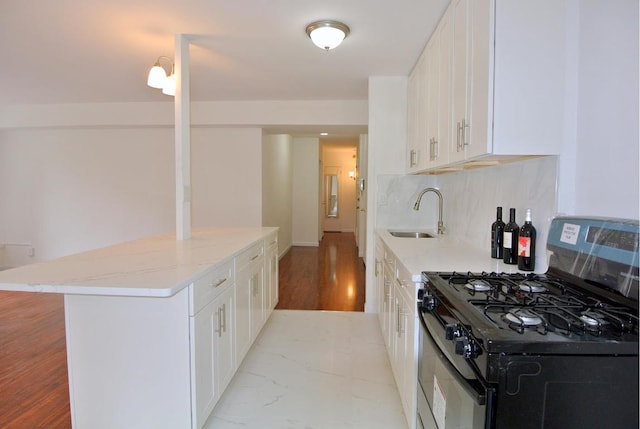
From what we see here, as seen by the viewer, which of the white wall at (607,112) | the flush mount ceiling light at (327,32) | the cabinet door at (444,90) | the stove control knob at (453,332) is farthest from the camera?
the flush mount ceiling light at (327,32)

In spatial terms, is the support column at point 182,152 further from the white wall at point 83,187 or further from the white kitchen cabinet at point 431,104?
the white wall at point 83,187

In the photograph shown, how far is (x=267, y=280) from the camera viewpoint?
3.22 m

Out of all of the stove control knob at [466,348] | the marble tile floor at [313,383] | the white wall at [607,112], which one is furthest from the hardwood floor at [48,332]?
the white wall at [607,112]

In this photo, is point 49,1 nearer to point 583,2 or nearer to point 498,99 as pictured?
point 498,99

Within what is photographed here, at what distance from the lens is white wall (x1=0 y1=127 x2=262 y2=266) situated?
5152 mm

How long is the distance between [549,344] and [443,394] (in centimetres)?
47

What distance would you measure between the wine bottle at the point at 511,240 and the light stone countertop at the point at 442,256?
0.14 feet

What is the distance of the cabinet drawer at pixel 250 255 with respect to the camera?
94.0 inches

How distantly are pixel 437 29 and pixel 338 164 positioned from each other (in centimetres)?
882

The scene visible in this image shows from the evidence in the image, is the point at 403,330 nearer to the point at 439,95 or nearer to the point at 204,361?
the point at 204,361

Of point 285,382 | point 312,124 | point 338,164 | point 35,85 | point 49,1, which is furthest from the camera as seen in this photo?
point 338,164

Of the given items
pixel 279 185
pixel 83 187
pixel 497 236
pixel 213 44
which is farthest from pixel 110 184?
pixel 497 236

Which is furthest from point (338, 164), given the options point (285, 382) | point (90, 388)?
point (90, 388)

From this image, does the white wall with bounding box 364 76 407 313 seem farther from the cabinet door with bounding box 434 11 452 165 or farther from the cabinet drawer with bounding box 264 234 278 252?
the cabinet door with bounding box 434 11 452 165
